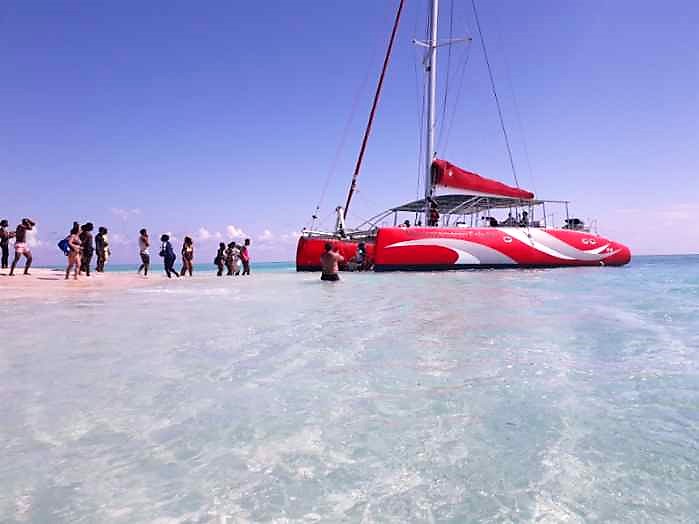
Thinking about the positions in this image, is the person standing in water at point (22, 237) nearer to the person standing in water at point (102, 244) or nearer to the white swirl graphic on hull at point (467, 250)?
the person standing in water at point (102, 244)

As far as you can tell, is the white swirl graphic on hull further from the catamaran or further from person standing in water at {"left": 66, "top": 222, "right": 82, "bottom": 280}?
person standing in water at {"left": 66, "top": 222, "right": 82, "bottom": 280}

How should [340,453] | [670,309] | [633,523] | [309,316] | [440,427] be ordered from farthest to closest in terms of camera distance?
[670,309], [309,316], [440,427], [340,453], [633,523]

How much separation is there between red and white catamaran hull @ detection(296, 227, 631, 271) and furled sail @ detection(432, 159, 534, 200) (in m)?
1.44

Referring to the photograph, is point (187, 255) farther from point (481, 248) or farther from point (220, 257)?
point (481, 248)

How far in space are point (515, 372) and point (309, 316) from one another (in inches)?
127

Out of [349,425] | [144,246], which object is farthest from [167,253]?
[349,425]

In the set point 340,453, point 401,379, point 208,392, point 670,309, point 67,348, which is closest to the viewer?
point 340,453

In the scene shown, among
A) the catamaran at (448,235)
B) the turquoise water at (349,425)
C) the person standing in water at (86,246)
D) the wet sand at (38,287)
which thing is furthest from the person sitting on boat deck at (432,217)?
the turquoise water at (349,425)

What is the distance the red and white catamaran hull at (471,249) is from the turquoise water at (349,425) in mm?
11350

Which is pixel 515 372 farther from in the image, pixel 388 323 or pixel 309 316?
pixel 309 316

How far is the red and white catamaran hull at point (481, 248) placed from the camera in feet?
53.5

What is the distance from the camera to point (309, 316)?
6.00 m

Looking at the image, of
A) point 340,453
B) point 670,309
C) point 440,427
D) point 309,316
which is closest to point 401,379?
point 440,427

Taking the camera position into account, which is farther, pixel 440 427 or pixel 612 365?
pixel 612 365
